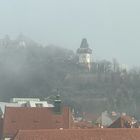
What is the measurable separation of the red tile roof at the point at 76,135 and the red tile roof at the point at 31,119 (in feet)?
50.6

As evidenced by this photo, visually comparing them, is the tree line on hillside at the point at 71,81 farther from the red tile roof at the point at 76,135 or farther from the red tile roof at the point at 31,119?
the red tile roof at the point at 76,135

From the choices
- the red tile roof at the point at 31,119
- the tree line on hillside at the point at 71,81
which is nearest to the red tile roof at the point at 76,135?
the red tile roof at the point at 31,119

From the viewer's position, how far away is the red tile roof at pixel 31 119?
63.6 meters

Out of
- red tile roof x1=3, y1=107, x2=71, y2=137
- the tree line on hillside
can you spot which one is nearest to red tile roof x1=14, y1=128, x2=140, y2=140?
red tile roof x1=3, y1=107, x2=71, y2=137

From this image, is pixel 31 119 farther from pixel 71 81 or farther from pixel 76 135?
pixel 71 81

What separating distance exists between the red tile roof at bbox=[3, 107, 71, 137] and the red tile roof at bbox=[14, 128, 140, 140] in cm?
1544

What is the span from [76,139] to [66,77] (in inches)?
4710

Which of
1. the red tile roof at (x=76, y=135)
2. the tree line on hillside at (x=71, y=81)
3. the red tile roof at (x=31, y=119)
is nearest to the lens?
the red tile roof at (x=76, y=135)

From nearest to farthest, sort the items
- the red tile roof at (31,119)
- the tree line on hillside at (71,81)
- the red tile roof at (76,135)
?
the red tile roof at (76,135) < the red tile roof at (31,119) < the tree line on hillside at (71,81)

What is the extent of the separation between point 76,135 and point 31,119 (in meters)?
17.2

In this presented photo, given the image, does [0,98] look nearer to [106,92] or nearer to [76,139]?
[106,92]

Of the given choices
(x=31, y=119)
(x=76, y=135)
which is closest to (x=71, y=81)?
(x=31, y=119)

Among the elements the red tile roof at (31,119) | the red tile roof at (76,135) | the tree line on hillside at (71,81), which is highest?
the tree line on hillside at (71,81)

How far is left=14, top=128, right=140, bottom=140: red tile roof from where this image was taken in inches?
1866
